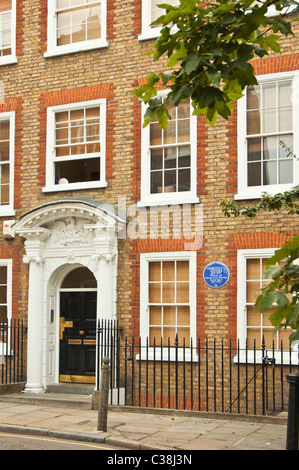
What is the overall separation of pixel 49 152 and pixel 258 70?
5.06m

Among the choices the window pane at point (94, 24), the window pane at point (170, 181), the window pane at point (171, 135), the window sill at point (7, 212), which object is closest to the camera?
the window pane at point (170, 181)

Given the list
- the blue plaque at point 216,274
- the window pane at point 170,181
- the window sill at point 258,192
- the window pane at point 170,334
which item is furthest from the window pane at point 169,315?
the window sill at point 258,192

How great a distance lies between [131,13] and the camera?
44.8 feet

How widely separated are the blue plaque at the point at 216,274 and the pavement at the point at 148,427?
A: 2657 millimetres

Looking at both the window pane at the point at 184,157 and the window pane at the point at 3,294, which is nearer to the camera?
the window pane at the point at 184,157

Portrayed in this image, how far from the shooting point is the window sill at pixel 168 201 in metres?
12.5

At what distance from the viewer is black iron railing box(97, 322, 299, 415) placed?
1136cm

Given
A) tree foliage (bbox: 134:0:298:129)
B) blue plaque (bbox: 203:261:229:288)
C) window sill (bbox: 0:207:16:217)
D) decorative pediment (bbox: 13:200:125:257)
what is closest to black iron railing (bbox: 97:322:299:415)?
blue plaque (bbox: 203:261:229:288)

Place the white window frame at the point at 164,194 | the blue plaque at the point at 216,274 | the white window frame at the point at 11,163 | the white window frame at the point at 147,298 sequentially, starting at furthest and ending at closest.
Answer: the white window frame at the point at 11,163
the white window frame at the point at 164,194
the white window frame at the point at 147,298
the blue plaque at the point at 216,274

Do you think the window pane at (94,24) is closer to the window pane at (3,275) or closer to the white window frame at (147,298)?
the white window frame at (147,298)

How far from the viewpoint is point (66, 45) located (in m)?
14.4

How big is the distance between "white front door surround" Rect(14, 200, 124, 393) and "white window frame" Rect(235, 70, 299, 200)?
8.69 feet

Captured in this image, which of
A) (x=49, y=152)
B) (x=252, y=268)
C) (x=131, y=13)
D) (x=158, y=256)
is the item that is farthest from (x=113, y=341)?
(x=131, y=13)
